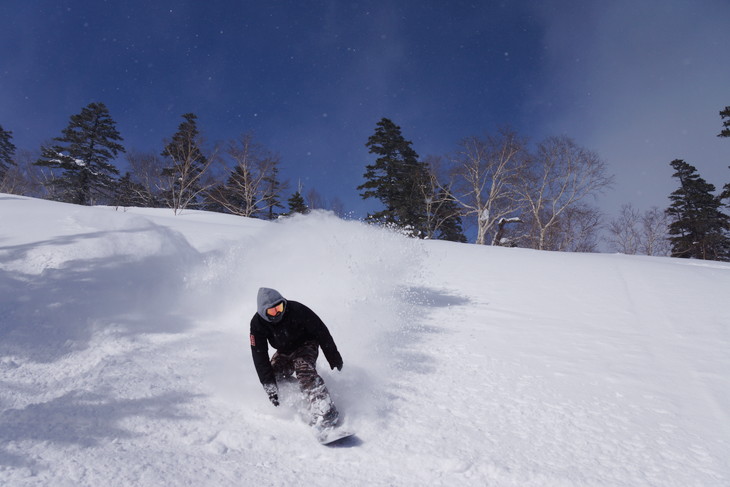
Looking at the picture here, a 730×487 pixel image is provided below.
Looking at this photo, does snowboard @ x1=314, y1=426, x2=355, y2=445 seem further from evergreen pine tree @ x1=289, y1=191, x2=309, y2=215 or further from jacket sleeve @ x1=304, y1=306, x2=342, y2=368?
evergreen pine tree @ x1=289, y1=191, x2=309, y2=215

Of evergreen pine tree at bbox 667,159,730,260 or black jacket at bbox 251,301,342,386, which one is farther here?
evergreen pine tree at bbox 667,159,730,260

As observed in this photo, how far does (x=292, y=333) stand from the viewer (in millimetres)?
3457

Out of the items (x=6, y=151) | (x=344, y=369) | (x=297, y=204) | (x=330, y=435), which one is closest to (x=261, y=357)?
(x=330, y=435)

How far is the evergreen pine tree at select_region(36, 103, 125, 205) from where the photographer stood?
26062mm

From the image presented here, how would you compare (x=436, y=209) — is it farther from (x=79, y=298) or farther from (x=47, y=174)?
(x=47, y=174)

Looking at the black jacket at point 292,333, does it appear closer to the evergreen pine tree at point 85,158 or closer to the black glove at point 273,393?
the black glove at point 273,393

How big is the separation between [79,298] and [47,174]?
1578 inches

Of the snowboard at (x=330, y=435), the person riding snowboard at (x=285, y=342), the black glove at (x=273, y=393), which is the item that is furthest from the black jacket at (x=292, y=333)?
the snowboard at (x=330, y=435)

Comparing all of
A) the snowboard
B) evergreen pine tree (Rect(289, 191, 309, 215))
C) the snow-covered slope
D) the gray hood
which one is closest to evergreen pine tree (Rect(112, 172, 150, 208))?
evergreen pine tree (Rect(289, 191, 309, 215))

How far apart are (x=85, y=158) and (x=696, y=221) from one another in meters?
48.7

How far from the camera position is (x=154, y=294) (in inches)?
212

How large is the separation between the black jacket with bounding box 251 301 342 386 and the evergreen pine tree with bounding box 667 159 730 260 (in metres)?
34.9

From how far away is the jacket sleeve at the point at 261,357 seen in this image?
3.18 meters

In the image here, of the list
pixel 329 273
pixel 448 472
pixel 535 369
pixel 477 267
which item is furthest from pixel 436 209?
pixel 448 472
